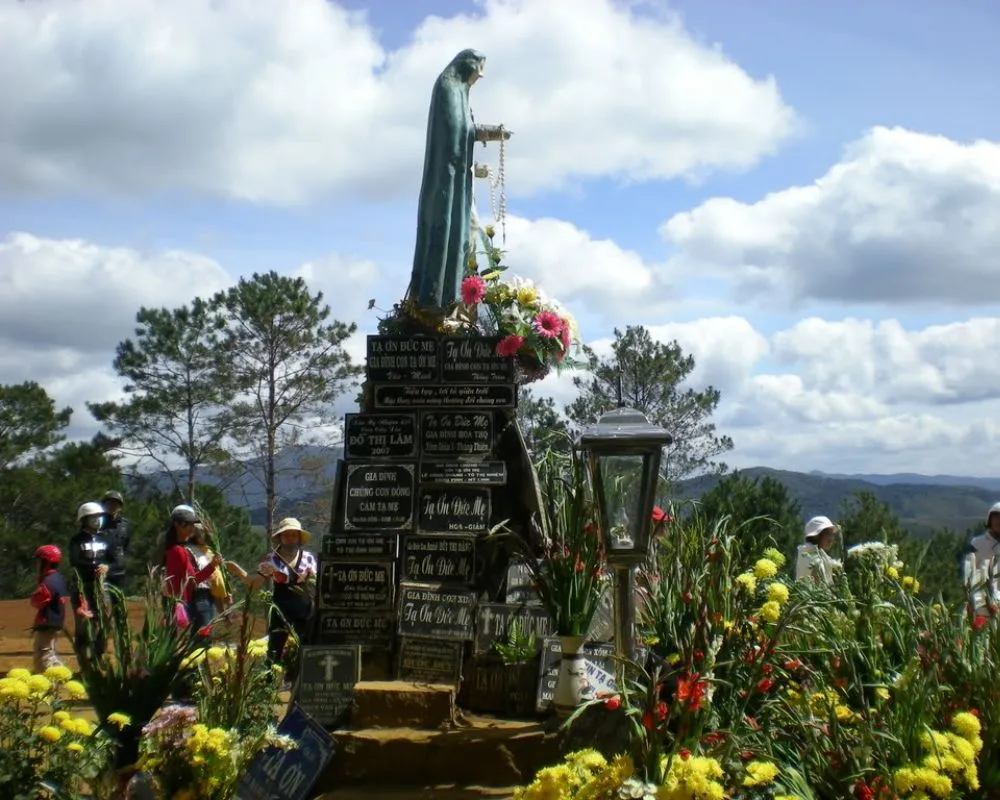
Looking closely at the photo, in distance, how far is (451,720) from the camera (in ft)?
21.2

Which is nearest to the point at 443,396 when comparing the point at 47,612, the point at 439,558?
the point at 439,558

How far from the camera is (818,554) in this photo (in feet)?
22.8

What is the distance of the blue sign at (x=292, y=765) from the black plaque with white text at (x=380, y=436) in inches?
79.6

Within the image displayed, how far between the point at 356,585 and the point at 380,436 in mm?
1012

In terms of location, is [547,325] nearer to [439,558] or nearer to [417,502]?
[417,502]

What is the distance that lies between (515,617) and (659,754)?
9.82ft

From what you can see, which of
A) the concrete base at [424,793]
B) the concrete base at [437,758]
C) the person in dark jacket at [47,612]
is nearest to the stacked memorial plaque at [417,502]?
the concrete base at [437,758]

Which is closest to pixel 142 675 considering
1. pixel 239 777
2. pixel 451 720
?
pixel 239 777

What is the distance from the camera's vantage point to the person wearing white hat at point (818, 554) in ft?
21.3

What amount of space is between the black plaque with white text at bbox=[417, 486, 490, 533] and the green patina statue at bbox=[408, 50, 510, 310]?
157 cm

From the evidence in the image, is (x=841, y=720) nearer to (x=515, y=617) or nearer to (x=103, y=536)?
(x=515, y=617)

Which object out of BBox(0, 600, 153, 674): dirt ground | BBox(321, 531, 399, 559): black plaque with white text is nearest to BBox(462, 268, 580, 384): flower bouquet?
BBox(321, 531, 399, 559): black plaque with white text

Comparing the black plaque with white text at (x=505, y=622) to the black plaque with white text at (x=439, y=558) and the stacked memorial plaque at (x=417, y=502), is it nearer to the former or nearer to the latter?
the stacked memorial plaque at (x=417, y=502)

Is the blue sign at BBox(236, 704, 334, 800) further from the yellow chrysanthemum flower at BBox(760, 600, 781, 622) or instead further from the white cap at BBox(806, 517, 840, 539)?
the white cap at BBox(806, 517, 840, 539)
